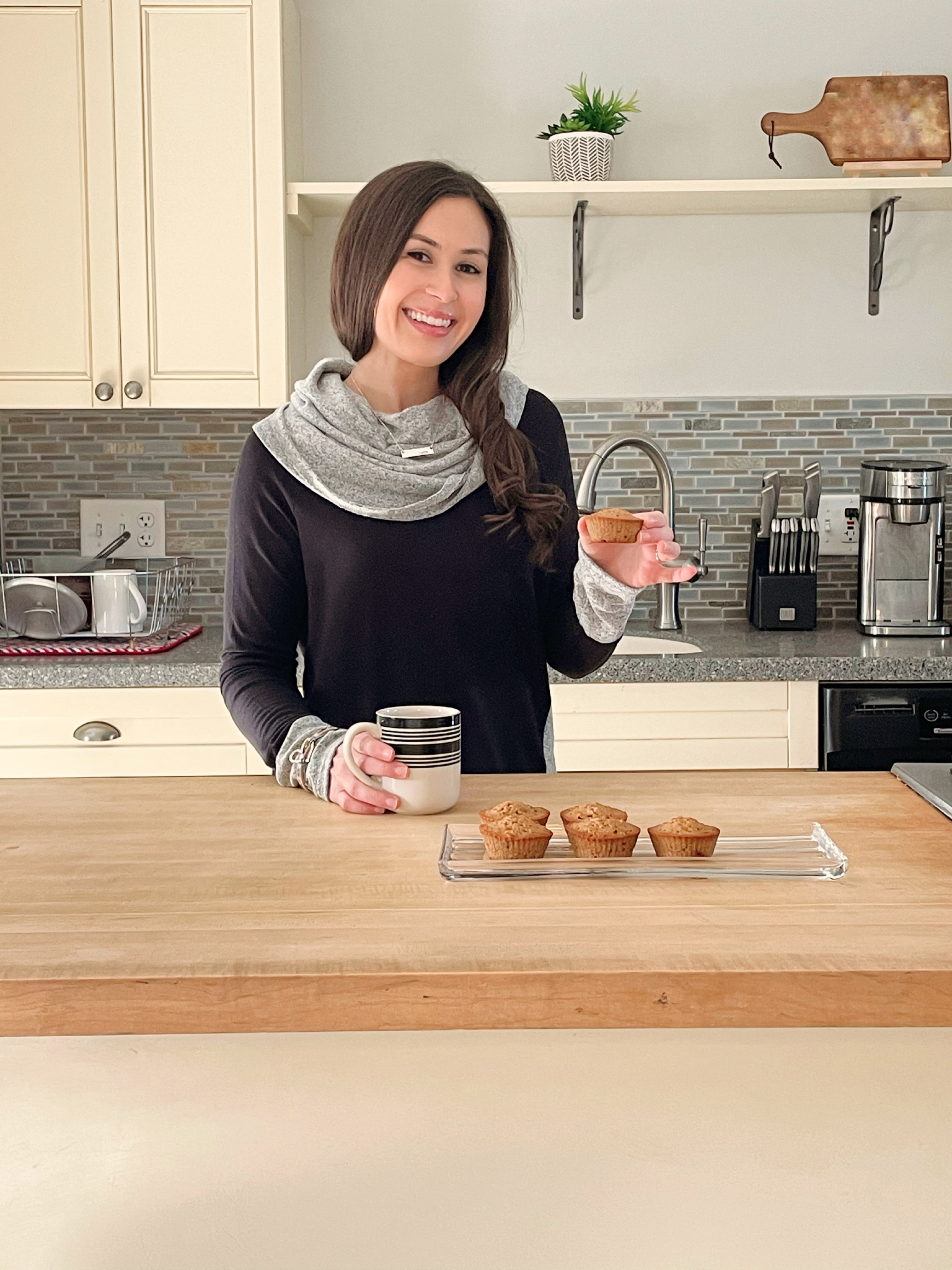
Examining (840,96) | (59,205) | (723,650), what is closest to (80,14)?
(59,205)

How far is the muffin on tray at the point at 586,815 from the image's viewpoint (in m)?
1.15

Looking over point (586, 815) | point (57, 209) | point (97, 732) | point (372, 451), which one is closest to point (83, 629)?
point (97, 732)

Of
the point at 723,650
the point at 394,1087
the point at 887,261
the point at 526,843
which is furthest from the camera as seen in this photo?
the point at 887,261

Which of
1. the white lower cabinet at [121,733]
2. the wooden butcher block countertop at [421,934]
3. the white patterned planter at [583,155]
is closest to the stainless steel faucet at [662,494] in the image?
the white patterned planter at [583,155]

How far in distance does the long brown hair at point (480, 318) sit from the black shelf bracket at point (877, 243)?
5.38 ft

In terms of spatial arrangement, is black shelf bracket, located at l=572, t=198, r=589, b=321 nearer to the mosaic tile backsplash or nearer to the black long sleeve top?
the mosaic tile backsplash

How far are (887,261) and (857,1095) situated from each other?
2.59 meters

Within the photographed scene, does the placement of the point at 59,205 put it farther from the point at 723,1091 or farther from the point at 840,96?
the point at 723,1091

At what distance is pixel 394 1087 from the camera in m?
1.02

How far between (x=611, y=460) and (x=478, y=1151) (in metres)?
2.36

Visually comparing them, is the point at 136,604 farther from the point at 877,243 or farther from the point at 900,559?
the point at 877,243

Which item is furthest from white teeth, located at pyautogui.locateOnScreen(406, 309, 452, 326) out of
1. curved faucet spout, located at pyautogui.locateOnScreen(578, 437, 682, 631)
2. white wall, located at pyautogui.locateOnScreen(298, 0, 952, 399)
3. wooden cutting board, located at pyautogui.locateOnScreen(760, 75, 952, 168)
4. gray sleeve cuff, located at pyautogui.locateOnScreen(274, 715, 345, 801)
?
wooden cutting board, located at pyautogui.locateOnScreen(760, 75, 952, 168)

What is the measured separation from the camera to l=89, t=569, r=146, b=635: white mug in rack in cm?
277

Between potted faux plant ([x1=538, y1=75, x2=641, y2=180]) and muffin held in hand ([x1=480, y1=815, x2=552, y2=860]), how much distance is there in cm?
216
